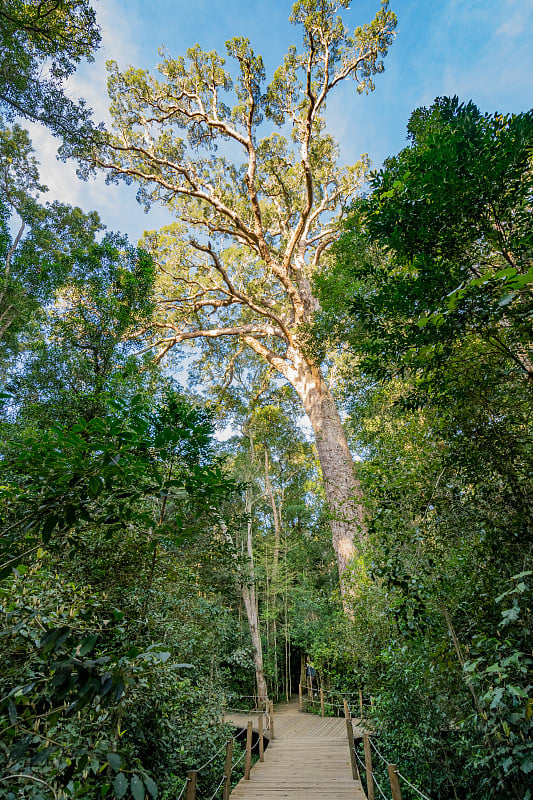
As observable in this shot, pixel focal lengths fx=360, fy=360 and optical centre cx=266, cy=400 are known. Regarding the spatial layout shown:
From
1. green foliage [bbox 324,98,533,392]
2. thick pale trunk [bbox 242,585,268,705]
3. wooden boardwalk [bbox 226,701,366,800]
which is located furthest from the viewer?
thick pale trunk [bbox 242,585,268,705]

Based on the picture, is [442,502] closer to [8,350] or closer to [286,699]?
[8,350]

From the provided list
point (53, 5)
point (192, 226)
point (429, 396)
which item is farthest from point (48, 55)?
point (429, 396)

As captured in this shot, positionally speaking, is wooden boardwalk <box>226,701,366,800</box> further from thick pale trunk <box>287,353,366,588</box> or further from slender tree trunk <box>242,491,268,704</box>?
slender tree trunk <box>242,491,268,704</box>

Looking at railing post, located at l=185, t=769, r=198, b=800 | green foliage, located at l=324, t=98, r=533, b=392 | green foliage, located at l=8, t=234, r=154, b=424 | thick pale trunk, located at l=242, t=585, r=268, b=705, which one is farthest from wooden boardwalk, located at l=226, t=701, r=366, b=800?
green foliage, located at l=8, t=234, r=154, b=424

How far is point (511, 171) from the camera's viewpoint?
81.4 inches

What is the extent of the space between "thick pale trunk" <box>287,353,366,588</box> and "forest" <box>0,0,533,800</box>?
54 millimetres

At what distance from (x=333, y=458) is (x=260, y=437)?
7665 millimetres

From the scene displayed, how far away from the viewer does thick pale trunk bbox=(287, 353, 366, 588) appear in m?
6.23

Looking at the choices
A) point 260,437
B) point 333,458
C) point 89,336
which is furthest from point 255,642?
point 89,336

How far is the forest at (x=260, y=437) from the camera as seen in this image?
4.73 feet

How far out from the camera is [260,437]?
14828mm

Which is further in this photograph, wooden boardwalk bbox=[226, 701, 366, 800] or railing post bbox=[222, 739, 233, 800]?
wooden boardwalk bbox=[226, 701, 366, 800]

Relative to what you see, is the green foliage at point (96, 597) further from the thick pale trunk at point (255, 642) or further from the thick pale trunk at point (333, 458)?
the thick pale trunk at point (255, 642)

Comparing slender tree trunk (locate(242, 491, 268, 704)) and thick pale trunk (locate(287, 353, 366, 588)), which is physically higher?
thick pale trunk (locate(287, 353, 366, 588))
